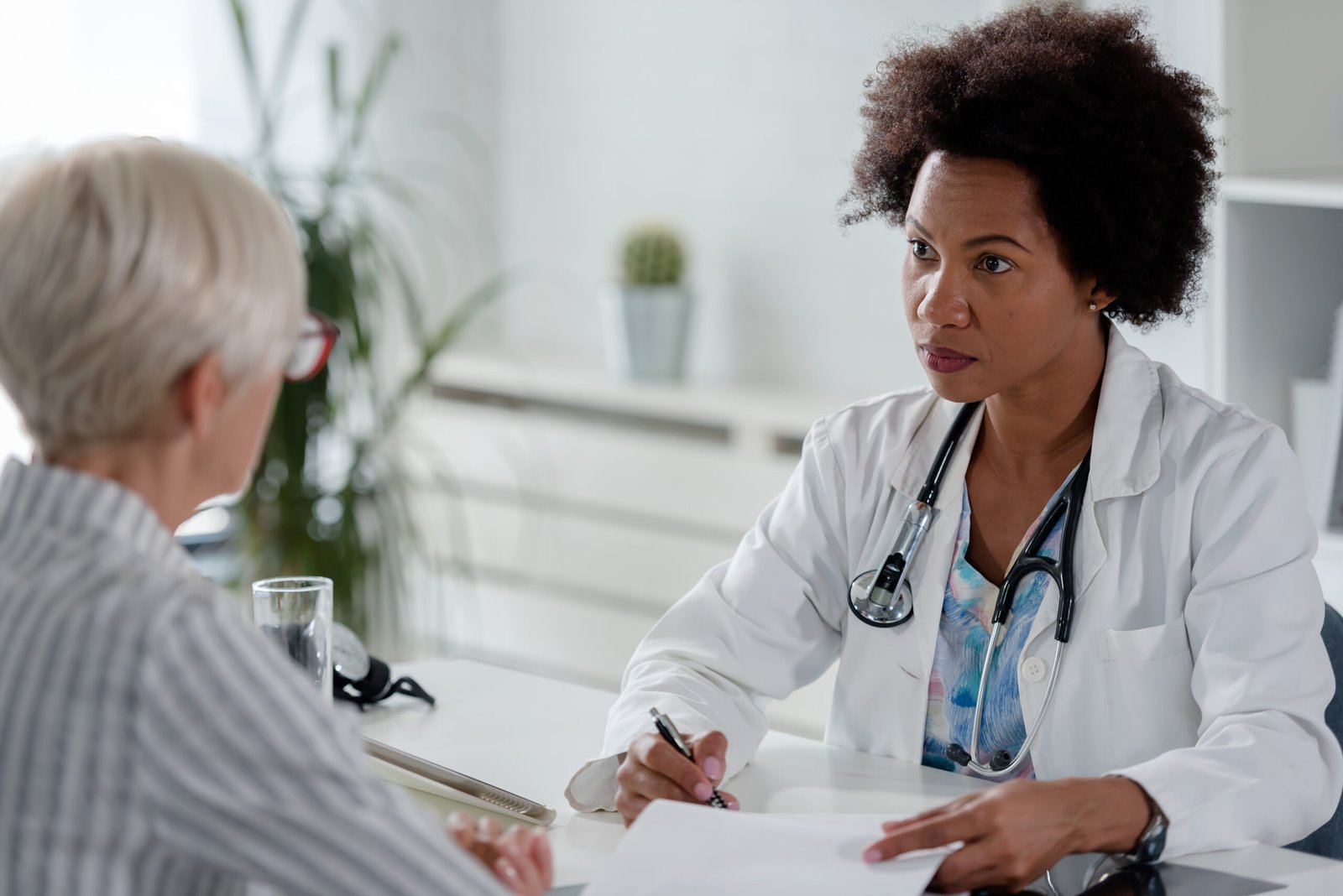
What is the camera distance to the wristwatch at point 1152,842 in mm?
1317

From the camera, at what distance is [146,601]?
33.6 inches

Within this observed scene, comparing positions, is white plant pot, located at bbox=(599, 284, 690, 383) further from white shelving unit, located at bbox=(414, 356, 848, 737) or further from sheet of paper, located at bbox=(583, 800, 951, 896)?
sheet of paper, located at bbox=(583, 800, 951, 896)

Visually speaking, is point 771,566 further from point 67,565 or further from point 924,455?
point 67,565

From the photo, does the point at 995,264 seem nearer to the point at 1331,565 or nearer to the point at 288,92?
the point at 1331,565

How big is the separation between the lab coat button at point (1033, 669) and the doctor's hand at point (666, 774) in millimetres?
365

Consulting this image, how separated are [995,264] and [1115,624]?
41 centimetres

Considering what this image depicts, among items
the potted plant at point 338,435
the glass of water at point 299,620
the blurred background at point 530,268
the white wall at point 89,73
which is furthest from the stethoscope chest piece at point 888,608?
the white wall at point 89,73

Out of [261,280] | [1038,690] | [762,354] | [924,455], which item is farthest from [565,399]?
[261,280]

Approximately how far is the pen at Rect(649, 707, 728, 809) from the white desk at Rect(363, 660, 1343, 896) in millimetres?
58

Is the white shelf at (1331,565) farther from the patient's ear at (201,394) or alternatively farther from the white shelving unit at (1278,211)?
the patient's ear at (201,394)

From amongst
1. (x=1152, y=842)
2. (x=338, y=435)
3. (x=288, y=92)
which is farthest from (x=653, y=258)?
(x=1152, y=842)

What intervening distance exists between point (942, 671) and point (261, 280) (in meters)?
1.01

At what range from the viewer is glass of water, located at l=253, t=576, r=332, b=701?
150 cm

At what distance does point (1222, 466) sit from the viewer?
158 centimetres
